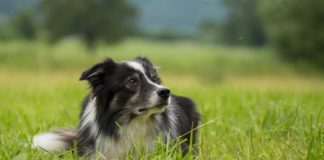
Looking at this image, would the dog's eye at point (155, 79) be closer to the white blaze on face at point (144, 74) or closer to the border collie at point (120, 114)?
the border collie at point (120, 114)

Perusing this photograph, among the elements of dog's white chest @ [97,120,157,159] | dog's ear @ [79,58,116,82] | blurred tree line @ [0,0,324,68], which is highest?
dog's ear @ [79,58,116,82]

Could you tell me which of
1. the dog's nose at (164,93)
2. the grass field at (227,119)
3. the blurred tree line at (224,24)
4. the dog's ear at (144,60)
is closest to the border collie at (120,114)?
the dog's nose at (164,93)

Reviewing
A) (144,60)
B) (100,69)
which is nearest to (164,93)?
(100,69)

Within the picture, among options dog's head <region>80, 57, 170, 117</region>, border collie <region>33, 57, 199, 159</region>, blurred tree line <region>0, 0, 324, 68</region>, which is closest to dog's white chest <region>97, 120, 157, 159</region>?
border collie <region>33, 57, 199, 159</region>

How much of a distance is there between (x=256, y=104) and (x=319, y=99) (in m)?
2.35

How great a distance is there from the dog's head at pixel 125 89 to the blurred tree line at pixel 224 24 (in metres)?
19.3

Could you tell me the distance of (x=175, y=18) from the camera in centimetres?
8631

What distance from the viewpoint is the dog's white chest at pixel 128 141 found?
14.7 ft

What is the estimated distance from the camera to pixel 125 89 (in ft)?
14.9

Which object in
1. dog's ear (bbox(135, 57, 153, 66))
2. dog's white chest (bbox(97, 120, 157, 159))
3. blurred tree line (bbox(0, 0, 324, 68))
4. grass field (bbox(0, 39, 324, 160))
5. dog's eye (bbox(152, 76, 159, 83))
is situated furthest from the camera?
blurred tree line (bbox(0, 0, 324, 68))

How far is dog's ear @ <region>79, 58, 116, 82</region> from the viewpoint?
444 cm

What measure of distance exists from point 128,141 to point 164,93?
53cm

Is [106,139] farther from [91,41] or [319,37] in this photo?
[91,41]

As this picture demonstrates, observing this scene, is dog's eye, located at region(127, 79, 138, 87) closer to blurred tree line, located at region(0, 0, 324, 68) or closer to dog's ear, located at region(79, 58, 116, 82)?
dog's ear, located at region(79, 58, 116, 82)
